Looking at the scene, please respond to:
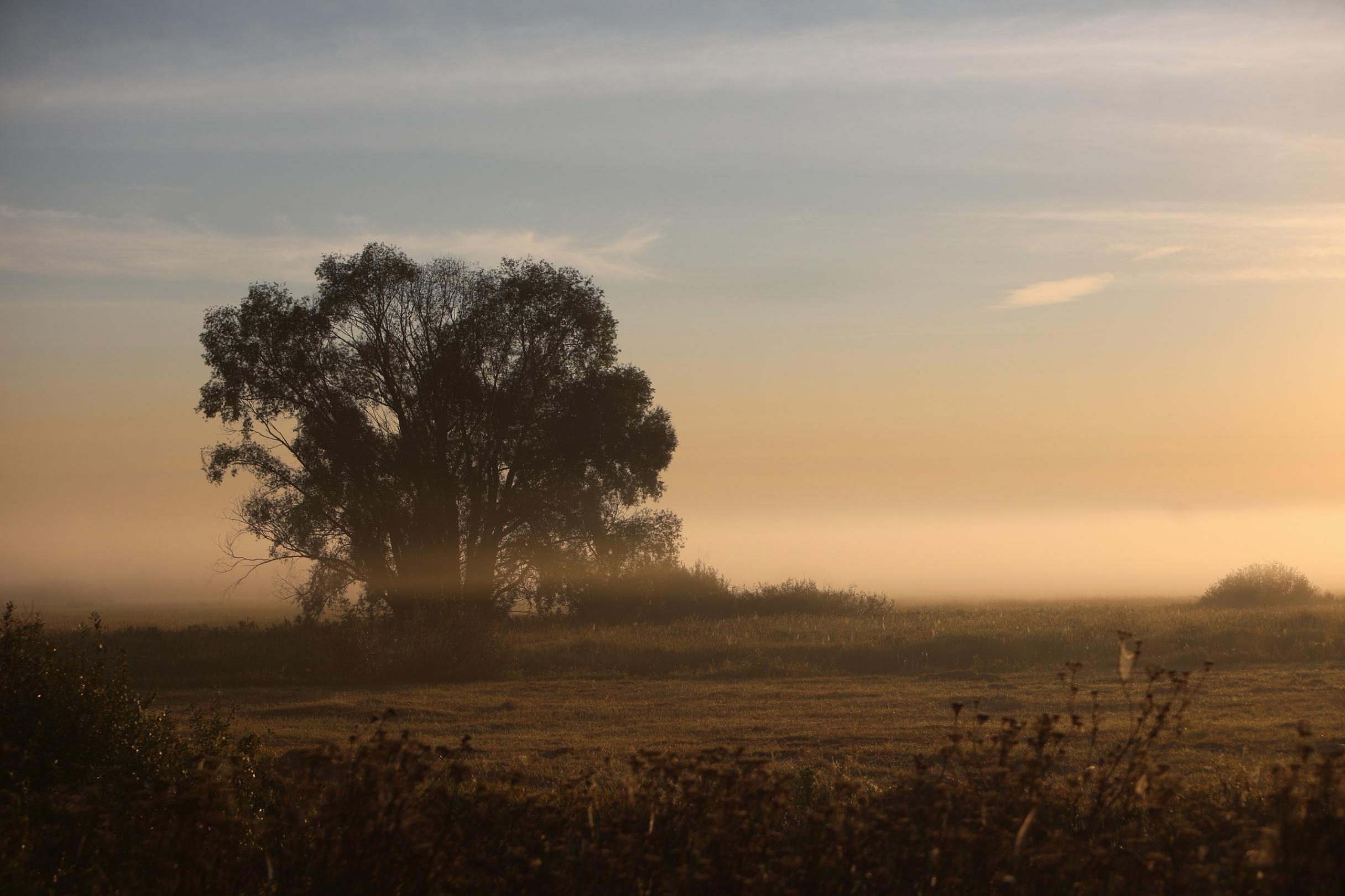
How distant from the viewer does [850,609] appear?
3862 cm

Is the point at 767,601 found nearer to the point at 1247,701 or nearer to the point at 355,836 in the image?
the point at 1247,701

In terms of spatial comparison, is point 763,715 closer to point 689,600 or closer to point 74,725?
point 74,725

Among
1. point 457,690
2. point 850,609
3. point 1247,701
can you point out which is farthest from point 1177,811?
point 850,609

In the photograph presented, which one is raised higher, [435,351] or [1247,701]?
[435,351]

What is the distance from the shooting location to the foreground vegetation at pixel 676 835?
18.7 feet

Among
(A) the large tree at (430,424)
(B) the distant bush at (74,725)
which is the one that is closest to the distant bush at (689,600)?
(A) the large tree at (430,424)

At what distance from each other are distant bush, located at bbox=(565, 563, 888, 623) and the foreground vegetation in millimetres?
27516

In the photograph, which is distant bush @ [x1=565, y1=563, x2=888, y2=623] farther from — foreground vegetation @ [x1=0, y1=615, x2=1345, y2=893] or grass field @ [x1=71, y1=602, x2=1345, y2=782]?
foreground vegetation @ [x1=0, y1=615, x2=1345, y2=893]

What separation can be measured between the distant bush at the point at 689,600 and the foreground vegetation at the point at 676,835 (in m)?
27.5

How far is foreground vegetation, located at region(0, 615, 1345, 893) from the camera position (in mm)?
5695

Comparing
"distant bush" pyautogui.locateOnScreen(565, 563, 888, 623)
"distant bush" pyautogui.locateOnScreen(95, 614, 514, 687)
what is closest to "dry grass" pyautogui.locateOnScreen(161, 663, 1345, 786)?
"distant bush" pyautogui.locateOnScreen(95, 614, 514, 687)

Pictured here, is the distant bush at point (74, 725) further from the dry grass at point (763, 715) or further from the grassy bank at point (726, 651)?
the grassy bank at point (726, 651)

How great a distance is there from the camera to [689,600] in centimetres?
3872

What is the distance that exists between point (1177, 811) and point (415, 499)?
2864cm
